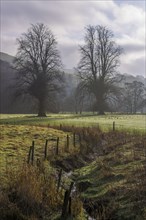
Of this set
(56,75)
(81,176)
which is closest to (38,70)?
(56,75)

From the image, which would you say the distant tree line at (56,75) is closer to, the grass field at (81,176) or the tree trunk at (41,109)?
the tree trunk at (41,109)

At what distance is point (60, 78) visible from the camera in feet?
205

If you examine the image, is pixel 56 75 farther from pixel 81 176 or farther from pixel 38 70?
pixel 81 176

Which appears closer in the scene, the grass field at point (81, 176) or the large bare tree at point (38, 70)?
the grass field at point (81, 176)

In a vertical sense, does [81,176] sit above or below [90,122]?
below

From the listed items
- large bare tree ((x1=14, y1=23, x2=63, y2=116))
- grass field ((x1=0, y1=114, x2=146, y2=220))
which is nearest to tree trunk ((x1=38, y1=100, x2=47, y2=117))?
large bare tree ((x1=14, y1=23, x2=63, y2=116))

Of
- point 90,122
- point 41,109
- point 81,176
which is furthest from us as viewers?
point 41,109

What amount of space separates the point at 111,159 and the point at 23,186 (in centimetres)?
1029

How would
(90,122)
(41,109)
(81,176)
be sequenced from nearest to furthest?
(81,176)
(90,122)
(41,109)

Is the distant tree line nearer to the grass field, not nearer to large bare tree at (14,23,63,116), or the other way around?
large bare tree at (14,23,63,116)

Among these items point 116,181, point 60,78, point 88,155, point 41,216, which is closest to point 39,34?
point 60,78

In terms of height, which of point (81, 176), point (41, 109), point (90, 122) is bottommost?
point (81, 176)

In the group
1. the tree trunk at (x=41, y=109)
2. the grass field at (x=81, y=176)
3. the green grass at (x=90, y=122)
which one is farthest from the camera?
the tree trunk at (x=41, y=109)

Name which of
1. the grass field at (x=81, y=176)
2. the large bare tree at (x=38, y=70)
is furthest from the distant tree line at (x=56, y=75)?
the grass field at (x=81, y=176)
